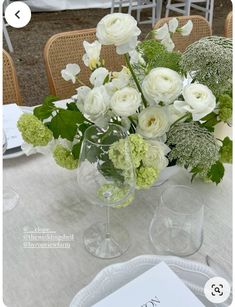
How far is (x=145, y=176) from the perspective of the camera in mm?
674

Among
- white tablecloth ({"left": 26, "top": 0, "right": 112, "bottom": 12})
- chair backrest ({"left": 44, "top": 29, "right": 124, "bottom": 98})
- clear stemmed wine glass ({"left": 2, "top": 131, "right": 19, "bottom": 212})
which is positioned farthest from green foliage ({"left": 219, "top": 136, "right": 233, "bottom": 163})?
white tablecloth ({"left": 26, "top": 0, "right": 112, "bottom": 12})

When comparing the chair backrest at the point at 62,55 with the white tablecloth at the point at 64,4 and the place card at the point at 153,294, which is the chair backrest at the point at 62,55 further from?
the white tablecloth at the point at 64,4

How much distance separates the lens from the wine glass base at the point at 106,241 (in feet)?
2.33

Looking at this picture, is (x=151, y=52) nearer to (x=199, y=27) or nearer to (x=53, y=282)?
(x=53, y=282)

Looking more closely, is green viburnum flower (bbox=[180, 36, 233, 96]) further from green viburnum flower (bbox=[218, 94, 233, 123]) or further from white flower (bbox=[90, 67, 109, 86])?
white flower (bbox=[90, 67, 109, 86])

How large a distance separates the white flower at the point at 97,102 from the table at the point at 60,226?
0.23m

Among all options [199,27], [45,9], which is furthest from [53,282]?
[45,9]

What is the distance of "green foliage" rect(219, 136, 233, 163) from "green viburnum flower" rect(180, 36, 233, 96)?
101 mm

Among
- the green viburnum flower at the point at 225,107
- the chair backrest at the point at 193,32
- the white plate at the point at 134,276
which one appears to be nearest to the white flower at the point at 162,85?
the green viburnum flower at the point at 225,107

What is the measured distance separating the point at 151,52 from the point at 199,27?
37.5 inches

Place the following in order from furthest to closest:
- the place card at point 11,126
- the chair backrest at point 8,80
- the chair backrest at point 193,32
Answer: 1. the chair backrest at point 193,32
2. the chair backrest at point 8,80
3. the place card at point 11,126

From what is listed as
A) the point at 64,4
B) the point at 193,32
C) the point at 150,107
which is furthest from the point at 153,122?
the point at 64,4

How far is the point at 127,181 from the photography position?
645 millimetres

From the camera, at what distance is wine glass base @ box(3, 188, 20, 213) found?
2.59 ft
